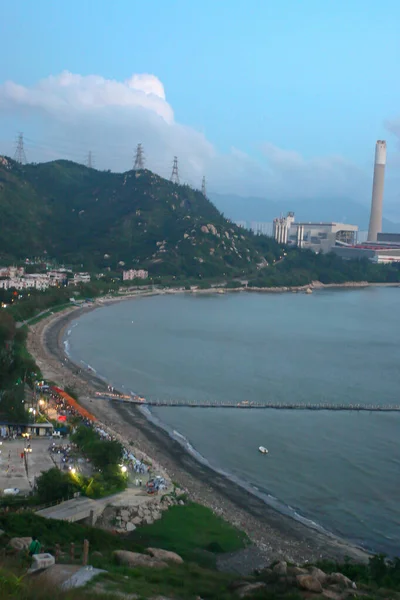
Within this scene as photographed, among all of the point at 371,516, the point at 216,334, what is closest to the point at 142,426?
the point at 371,516

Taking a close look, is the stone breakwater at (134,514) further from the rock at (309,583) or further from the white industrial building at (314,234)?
the white industrial building at (314,234)

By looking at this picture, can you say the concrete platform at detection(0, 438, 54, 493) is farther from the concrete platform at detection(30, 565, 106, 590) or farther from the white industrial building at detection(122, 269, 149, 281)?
the white industrial building at detection(122, 269, 149, 281)

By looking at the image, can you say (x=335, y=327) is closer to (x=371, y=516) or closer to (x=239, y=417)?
(x=239, y=417)

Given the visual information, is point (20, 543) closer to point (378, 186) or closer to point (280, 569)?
point (280, 569)

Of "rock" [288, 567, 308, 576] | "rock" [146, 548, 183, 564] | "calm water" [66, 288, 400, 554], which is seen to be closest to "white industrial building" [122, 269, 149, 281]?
"calm water" [66, 288, 400, 554]

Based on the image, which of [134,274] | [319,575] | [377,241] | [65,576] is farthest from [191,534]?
[377,241]
